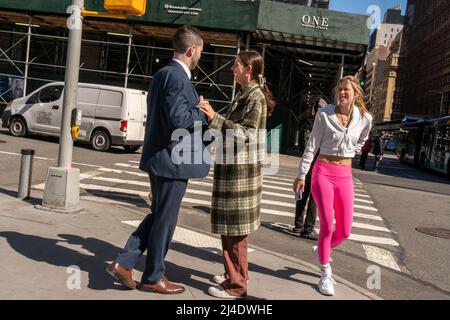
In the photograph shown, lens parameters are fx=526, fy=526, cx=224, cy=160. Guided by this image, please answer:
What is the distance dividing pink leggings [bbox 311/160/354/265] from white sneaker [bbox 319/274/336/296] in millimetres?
144

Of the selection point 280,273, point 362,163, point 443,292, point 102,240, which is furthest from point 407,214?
point 362,163

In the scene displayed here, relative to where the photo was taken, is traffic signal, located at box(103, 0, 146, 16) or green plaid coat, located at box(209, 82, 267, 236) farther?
traffic signal, located at box(103, 0, 146, 16)

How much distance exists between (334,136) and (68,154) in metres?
3.73

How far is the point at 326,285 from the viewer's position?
Answer: 4.62 m

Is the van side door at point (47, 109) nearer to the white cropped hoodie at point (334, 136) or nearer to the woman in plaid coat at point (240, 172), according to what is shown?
the white cropped hoodie at point (334, 136)

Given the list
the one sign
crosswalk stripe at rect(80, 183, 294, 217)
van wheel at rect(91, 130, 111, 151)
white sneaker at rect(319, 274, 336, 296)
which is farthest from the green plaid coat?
the one sign

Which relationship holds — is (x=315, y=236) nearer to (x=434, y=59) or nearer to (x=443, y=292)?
(x=443, y=292)

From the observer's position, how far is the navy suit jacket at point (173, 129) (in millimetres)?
3787

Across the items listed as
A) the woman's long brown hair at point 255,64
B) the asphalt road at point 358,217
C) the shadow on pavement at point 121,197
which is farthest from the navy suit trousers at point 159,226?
the shadow on pavement at point 121,197

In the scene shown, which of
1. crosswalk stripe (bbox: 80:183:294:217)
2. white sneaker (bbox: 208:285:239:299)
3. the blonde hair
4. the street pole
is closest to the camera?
white sneaker (bbox: 208:285:239:299)

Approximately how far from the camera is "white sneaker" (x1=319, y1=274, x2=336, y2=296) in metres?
4.59

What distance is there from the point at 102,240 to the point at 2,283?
1620 millimetres
